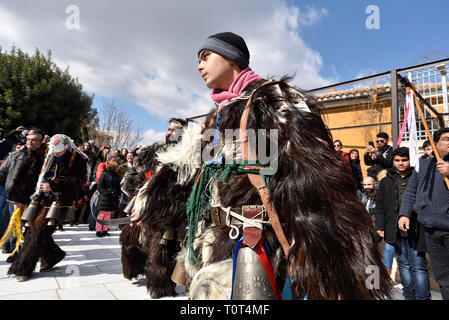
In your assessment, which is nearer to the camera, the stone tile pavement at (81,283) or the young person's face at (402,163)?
the stone tile pavement at (81,283)

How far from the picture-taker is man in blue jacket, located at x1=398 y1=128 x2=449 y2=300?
2.58 meters

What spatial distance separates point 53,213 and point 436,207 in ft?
14.7

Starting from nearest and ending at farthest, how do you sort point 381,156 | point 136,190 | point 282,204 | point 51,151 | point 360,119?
point 282,204 < point 136,190 < point 51,151 < point 381,156 < point 360,119

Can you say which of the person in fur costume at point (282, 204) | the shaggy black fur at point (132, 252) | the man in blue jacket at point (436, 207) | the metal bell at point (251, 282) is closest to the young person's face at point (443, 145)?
the man in blue jacket at point (436, 207)

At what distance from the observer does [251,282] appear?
1.07 metres

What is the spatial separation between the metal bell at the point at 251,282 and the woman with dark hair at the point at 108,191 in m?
5.96

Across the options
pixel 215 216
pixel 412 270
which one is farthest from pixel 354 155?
pixel 215 216

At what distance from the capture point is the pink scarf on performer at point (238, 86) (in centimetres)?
145

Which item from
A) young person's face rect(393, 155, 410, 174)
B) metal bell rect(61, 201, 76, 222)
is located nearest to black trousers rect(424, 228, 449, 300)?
young person's face rect(393, 155, 410, 174)

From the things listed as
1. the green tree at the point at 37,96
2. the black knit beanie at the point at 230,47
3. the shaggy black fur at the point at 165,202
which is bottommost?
the shaggy black fur at the point at 165,202

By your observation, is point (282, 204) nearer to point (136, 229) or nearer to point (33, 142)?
point (136, 229)

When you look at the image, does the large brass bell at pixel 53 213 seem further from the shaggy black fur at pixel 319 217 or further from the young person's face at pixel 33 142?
the shaggy black fur at pixel 319 217

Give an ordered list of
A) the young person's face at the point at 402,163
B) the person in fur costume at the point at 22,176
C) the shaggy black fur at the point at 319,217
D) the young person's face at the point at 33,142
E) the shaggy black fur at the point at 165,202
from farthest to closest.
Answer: the young person's face at the point at 33,142
the person in fur costume at the point at 22,176
the young person's face at the point at 402,163
the shaggy black fur at the point at 165,202
the shaggy black fur at the point at 319,217
